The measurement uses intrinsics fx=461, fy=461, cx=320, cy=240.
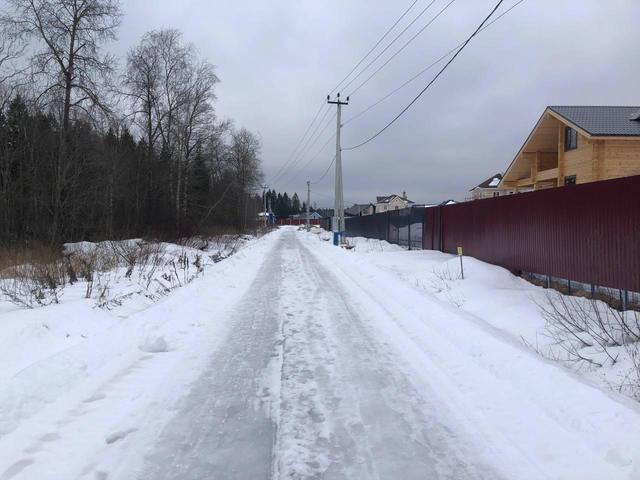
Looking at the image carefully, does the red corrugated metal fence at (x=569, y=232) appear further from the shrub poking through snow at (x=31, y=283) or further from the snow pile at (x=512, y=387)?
the shrub poking through snow at (x=31, y=283)

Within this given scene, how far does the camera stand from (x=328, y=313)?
8195 mm

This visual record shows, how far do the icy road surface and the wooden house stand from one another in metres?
16.1

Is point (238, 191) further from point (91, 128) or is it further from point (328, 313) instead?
point (328, 313)

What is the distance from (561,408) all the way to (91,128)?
2208 cm

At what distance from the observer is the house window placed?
21734 mm

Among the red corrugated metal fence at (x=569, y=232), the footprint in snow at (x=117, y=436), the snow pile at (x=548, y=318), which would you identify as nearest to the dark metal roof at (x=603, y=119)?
the red corrugated metal fence at (x=569, y=232)

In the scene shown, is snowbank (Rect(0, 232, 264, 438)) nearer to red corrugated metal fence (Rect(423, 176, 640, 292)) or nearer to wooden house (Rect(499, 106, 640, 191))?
red corrugated metal fence (Rect(423, 176, 640, 292))

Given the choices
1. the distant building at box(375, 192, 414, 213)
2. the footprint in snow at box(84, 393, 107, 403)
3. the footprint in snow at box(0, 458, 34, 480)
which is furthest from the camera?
the distant building at box(375, 192, 414, 213)

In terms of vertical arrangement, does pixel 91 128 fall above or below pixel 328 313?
above

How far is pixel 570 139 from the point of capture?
22.2 meters

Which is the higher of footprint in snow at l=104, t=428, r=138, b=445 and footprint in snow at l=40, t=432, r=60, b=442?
footprint in snow at l=40, t=432, r=60, b=442

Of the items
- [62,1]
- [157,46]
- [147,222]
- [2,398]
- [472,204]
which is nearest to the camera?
[2,398]

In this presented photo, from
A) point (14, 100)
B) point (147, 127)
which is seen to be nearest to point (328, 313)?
point (14, 100)

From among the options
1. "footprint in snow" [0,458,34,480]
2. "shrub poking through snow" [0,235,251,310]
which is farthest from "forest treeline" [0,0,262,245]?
"footprint in snow" [0,458,34,480]
